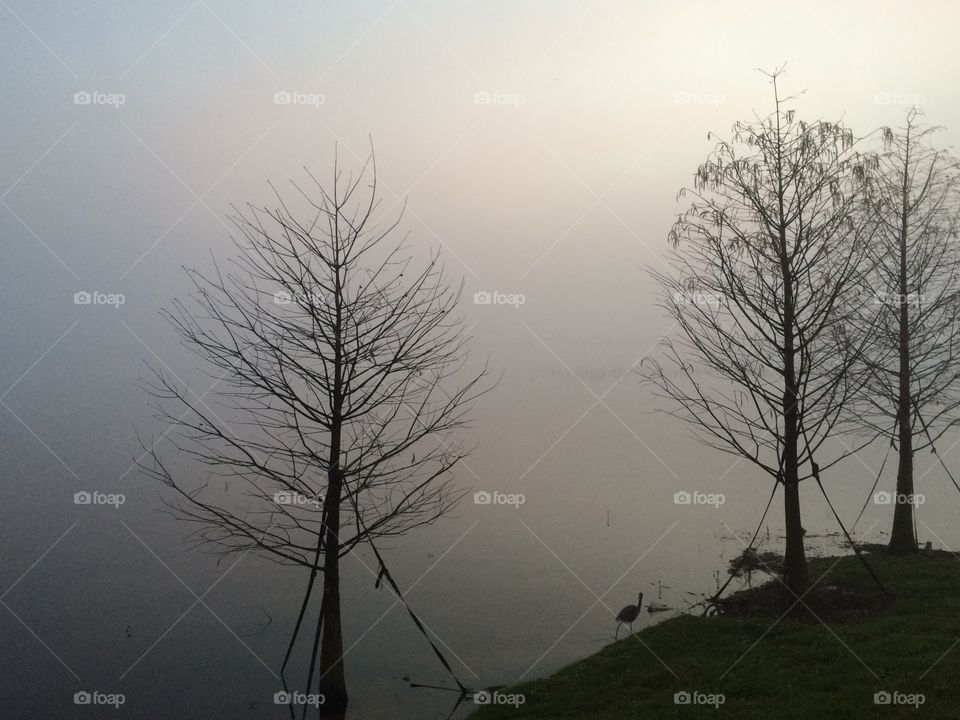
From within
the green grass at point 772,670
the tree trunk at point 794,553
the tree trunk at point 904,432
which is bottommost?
the green grass at point 772,670

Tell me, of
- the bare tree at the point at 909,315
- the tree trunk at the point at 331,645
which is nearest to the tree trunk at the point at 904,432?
the bare tree at the point at 909,315

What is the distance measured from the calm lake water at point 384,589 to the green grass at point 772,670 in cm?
73

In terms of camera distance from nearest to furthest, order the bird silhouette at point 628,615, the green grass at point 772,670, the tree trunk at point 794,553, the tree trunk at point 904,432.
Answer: the green grass at point 772,670 < the tree trunk at point 794,553 < the bird silhouette at point 628,615 < the tree trunk at point 904,432

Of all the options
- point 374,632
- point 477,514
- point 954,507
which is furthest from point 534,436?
point 374,632

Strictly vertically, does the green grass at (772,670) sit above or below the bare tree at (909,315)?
below

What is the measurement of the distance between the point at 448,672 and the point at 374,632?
2.38m

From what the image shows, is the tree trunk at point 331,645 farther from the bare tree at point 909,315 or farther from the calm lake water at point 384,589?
the bare tree at point 909,315

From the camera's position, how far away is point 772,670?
10445mm

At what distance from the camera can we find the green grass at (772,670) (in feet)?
29.8

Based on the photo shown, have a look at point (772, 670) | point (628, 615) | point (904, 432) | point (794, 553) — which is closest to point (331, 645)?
point (628, 615)

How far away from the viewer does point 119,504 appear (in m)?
24.6

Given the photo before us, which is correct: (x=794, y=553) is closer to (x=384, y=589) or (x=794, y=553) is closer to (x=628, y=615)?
(x=628, y=615)

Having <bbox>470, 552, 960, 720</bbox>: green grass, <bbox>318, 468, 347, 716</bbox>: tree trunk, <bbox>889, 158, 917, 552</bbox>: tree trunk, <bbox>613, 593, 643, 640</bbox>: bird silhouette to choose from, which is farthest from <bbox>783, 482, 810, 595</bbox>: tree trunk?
<bbox>318, 468, 347, 716</bbox>: tree trunk

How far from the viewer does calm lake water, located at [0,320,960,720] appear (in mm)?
12922
